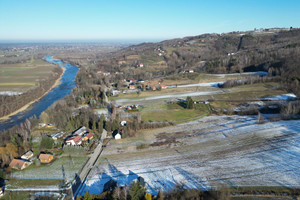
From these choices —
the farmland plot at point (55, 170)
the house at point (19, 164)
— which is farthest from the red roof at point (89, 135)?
the house at point (19, 164)

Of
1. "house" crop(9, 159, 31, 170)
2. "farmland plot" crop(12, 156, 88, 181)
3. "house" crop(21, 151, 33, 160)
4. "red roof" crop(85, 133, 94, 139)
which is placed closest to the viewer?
"farmland plot" crop(12, 156, 88, 181)

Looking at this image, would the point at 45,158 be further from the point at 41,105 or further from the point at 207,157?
the point at 41,105

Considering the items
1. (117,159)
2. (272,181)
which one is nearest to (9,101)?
(117,159)

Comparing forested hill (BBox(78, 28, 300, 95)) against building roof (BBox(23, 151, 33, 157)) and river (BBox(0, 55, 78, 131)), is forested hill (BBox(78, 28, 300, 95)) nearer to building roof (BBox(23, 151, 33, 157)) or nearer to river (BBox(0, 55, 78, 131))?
river (BBox(0, 55, 78, 131))

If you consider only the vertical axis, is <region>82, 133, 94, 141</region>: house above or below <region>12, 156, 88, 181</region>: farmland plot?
above

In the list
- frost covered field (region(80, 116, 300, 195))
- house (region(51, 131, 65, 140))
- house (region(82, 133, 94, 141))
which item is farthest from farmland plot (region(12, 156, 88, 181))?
house (region(51, 131, 65, 140))

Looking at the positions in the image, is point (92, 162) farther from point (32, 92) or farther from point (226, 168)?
point (32, 92)
